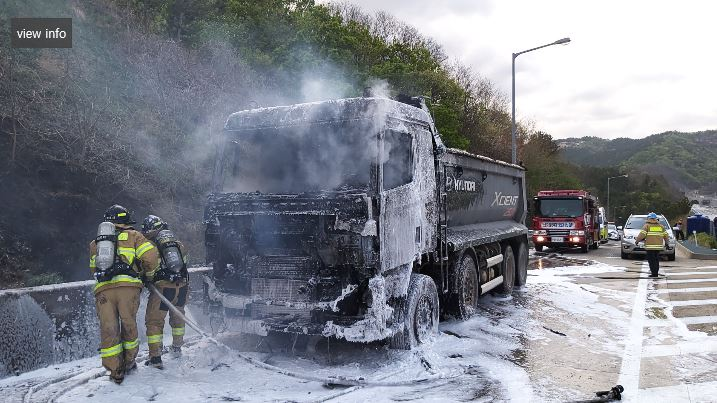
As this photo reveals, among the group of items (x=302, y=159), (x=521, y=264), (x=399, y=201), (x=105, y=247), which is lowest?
(x=521, y=264)

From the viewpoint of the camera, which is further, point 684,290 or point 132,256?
point 684,290

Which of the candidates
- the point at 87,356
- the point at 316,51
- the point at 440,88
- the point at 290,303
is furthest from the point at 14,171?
the point at 440,88

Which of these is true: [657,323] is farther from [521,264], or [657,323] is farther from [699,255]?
[699,255]

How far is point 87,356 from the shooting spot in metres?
6.05

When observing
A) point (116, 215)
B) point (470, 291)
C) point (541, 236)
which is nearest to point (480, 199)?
point (470, 291)

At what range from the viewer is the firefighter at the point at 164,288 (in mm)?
5926

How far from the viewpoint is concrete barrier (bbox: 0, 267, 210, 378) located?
5281mm

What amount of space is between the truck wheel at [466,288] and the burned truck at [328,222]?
98cm

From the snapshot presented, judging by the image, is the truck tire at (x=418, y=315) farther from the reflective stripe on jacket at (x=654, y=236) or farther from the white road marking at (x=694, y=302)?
the reflective stripe on jacket at (x=654, y=236)

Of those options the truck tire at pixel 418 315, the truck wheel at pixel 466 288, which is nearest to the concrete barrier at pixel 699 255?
the truck wheel at pixel 466 288

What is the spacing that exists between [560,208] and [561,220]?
1.63 ft

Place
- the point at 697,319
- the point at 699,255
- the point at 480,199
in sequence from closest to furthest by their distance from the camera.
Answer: the point at 697,319
the point at 480,199
the point at 699,255

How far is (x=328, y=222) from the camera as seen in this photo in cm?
569

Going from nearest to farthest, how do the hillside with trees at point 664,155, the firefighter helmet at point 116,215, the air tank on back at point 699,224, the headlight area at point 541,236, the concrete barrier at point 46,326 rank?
the concrete barrier at point 46,326 → the firefighter helmet at point 116,215 → the headlight area at point 541,236 → the air tank on back at point 699,224 → the hillside with trees at point 664,155
